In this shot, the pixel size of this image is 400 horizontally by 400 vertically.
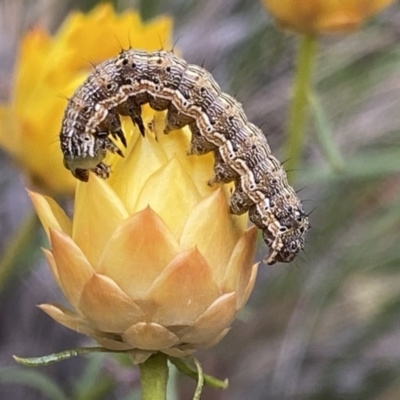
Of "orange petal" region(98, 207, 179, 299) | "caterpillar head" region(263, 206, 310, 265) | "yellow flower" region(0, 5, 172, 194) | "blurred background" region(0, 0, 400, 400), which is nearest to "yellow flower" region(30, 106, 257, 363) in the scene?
"orange petal" region(98, 207, 179, 299)

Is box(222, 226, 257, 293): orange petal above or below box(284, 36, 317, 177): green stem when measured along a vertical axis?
below

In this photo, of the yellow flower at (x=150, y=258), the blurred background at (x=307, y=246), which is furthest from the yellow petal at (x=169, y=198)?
the blurred background at (x=307, y=246)

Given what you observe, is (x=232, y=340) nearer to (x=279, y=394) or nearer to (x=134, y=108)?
(x=279, y=394)

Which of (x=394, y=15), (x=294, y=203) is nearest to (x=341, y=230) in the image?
(x=394, y=15)

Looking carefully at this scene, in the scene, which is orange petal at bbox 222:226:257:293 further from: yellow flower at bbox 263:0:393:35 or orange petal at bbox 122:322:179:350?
yellow flower at bbox 263:0:393:35

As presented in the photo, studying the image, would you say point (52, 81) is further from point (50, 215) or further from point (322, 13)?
point (50, 215)

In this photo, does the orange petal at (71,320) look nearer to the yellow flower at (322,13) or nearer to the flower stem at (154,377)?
the flower stem at (154,377)

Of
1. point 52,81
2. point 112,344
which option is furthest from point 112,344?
point 52,81
